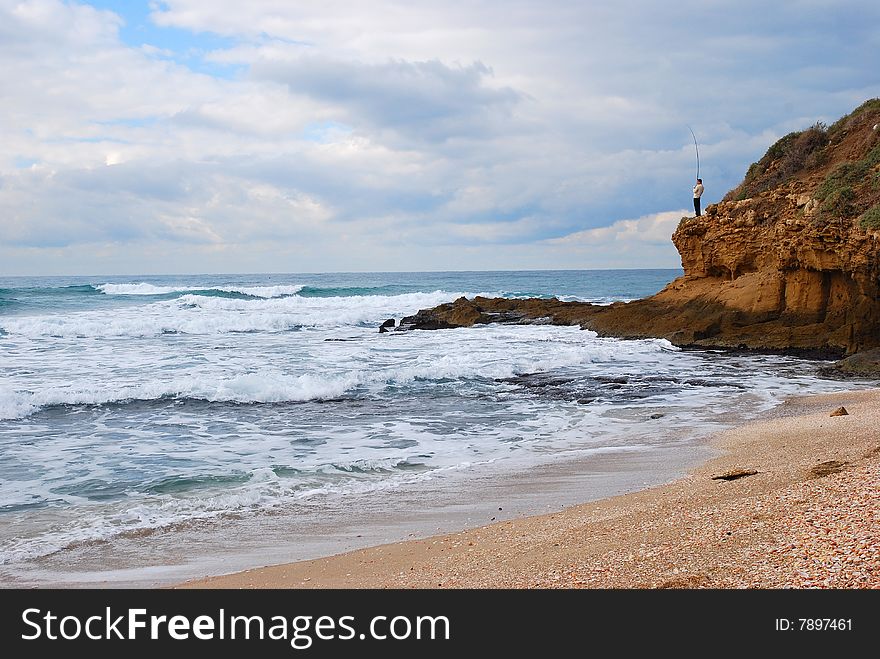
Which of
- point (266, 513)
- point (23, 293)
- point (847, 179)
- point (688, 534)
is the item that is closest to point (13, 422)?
point (266, 513)

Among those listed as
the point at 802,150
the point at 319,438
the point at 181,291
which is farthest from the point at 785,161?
the point at 181,291

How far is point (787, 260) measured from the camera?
18219 mm

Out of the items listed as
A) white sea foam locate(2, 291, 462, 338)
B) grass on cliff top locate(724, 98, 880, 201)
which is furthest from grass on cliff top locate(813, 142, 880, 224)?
white sea foam locate(2, 291, 462, 338)

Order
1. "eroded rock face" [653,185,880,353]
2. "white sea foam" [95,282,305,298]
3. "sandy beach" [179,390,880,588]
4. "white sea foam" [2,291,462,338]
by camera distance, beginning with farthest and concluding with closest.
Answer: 1. "white sea foam" [95,282,305,298]
2. "white sea foam" [2,291,462,338]
3. "eroded rock face" [653,185,880,353]
4. "sandy beach" [179,390,880,588]

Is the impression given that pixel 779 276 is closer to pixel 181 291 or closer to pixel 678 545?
pixel 678 545

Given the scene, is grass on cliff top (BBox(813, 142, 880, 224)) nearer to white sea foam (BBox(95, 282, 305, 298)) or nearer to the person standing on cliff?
the person standing on cliff

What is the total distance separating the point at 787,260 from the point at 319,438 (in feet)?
43.8

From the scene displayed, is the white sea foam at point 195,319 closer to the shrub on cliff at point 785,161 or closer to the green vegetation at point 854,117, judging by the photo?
the shrub on cliff at point 785,161

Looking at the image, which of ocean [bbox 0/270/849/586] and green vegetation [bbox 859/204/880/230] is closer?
ocean [bbox 0/270/849/586]

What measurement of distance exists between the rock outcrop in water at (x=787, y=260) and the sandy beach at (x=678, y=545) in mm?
10873

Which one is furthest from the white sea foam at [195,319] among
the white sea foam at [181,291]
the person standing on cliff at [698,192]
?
the person standing on cliff at [698,192]

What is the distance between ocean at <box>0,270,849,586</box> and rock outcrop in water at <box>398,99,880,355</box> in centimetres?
130

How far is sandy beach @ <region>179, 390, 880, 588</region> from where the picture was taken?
3.80 meters

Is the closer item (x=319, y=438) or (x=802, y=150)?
(x=319, y=438)
